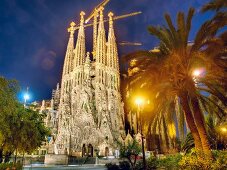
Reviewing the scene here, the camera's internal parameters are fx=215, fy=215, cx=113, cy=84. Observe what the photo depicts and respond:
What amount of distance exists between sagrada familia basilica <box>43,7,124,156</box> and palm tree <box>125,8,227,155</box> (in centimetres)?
3273

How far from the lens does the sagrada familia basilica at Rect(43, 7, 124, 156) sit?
44.9 m

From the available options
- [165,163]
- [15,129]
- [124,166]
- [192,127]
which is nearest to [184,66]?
[192,127]

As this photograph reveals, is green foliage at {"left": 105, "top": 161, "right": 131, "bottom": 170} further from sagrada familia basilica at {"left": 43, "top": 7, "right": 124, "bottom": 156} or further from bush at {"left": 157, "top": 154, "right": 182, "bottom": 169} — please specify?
sagrada familia basilica at {"left": 43, "top": 7, "right": 124, "bottom": 156}

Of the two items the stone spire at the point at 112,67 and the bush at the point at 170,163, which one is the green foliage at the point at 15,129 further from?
the stone spire at the point at 112,67

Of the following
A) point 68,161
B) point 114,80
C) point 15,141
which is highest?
point 114,80

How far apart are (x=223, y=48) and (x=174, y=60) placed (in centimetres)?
267

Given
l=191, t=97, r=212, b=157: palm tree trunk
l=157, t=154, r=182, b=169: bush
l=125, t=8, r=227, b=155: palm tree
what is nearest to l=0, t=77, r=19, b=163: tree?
l=125, t=8, r=227, b=155: palm tree

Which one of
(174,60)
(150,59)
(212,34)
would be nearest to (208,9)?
(212,34)

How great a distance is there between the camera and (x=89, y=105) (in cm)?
4897

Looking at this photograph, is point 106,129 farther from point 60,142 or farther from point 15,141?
point 15,141

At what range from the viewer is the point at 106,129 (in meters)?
46.4

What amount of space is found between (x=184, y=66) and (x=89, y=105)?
3759cm

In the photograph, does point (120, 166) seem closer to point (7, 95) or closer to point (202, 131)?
point (202, 131)

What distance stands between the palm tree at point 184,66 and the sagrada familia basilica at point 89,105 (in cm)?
3273
